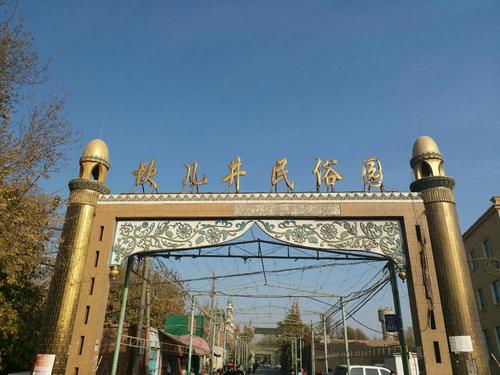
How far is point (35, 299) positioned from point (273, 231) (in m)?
10.5

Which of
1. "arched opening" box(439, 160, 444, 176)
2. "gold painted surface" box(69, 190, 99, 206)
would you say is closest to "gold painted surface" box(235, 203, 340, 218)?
"arched opening" box(439, 160, 444, 176)

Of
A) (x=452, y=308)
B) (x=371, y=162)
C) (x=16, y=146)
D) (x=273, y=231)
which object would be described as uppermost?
(x=371, y=162)

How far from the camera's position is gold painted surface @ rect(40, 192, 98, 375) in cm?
1234

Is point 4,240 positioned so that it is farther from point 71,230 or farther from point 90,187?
point 90,187

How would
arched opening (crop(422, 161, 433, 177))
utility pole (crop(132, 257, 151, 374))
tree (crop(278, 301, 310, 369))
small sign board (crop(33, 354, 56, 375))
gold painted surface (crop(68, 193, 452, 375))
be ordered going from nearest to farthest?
small sign board (crop(33, 354, 56, 375)) → gold painted surface (crop(68, 193, 452, 375)) → arched opening (crop(422, 161, 433, 177)) → utility pole (crop(132, 257, 151, 374)) → tree (crop(278, 301, 310, 369))

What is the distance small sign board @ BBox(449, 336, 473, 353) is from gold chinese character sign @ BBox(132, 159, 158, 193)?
10.8 metres

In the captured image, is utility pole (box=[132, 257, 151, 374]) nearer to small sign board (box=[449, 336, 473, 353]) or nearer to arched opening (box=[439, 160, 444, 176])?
small sign board (box=[449, 336, 473, 353])

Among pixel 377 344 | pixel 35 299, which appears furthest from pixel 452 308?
pixel 377 344

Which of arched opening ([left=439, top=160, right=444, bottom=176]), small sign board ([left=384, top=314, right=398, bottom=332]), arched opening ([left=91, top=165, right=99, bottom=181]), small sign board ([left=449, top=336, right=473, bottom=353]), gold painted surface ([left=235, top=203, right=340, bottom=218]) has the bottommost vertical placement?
small sign board ([left=449, top=336, right=473, bottom=353])

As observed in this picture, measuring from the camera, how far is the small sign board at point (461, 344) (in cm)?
1118

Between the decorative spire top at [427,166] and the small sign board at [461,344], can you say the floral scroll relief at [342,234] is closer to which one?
the decorative spire top at [427,166]

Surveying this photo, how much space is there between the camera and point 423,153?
44.9 ft

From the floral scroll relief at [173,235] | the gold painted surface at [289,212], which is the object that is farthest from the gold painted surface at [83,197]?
the floral scroll relief at [173,235]

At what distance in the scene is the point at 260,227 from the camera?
13.6 m
